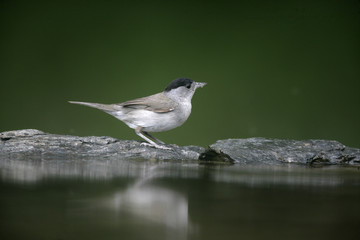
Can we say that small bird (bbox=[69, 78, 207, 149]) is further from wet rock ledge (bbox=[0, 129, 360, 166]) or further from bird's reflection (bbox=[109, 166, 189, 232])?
bird's reflection (bbox=[109, 166, 189, 232])

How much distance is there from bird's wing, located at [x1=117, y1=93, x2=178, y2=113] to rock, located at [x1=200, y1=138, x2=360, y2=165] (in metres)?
0.45

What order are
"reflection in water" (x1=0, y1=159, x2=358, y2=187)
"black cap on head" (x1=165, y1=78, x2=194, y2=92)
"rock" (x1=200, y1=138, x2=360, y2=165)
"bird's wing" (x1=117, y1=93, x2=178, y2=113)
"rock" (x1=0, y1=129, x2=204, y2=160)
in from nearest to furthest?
1. "reflection in water" (x1=0, y1=159, x2=358, y2=187)
2. "rock" (x1=0, y1=129, x2=204, y2=160)
3. "rock" (x1=200, y1=138, x2=360, y2=165)
4. "bird's wing" (x1=117, y1=93, x2=178, y2=113)
5. "black cap on head" (x1=165, y1=78, x2=194, y2=92)

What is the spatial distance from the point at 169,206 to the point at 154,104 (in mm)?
1991

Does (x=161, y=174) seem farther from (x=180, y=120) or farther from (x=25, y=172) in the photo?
(x=180, y=120)

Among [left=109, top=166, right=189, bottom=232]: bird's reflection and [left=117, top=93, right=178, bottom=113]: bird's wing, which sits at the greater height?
[left=117, top=93, right=178, bottom=113]: bird's wing

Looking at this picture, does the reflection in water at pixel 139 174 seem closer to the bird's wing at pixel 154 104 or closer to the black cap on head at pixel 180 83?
the bird's wing at pixel 154 104

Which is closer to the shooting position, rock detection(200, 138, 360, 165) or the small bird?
rock detection(200, 138, 360, 165)

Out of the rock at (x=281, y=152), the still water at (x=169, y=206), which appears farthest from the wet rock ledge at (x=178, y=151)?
the still water at (x=169, y=206)

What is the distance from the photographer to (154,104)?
3021 millimetres

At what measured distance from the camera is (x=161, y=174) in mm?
1722

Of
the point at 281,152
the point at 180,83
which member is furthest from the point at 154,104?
the point at 281,152

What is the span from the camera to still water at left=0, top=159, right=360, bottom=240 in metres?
0.83

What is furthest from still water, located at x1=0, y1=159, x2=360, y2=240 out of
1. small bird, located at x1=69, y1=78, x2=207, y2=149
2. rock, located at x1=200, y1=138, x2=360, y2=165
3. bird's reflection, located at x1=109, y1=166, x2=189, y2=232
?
small bird, located at x1=69, y1=78, x2=207, y2=149

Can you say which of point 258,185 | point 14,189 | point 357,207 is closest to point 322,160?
point 258,185
